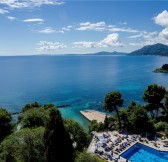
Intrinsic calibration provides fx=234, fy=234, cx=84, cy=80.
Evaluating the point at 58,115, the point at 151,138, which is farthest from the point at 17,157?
the point at 151,138

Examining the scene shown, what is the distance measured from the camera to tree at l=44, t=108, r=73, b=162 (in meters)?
27.0

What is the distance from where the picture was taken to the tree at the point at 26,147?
93.3 feet

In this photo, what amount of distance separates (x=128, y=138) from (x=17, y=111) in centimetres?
5160

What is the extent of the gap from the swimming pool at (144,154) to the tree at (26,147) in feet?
47.6

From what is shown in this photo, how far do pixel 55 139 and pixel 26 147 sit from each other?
4.22 meters

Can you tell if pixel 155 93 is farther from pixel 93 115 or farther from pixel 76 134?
pixel 76 134

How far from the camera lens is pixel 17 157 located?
2889 centimetres

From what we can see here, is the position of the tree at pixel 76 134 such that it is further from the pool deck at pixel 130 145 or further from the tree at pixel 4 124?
the tree at pixel 4 124

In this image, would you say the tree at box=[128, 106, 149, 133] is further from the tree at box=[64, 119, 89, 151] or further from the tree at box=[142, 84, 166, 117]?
the tree at box=[64, 119, 89, 151]

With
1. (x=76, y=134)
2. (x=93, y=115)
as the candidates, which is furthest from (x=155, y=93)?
(x=76, y=134)

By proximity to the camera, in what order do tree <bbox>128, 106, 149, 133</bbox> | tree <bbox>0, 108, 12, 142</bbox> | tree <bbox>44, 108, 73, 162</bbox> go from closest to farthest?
tree <bbox>44, 108, 73, 162</bbox>
tree <bbox>128, 106, 149, 133</bbox>
tree <bbox>0, 108, 12, 142</bbox>

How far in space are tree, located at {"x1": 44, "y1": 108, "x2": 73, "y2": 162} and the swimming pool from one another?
13.1 metres

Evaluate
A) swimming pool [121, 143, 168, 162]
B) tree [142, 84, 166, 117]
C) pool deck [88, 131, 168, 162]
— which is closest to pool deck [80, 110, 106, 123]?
tree [142, 84, 166, 117]

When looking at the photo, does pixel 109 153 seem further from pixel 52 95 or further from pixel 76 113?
pixel 52 95
